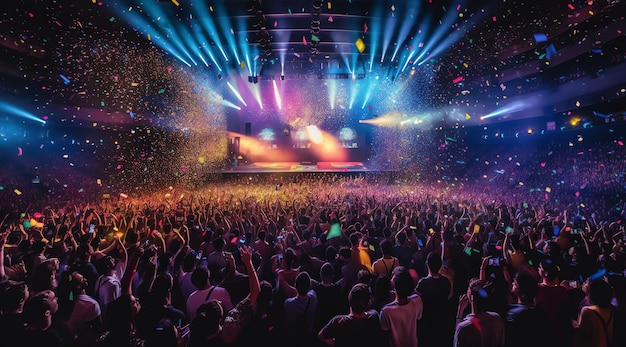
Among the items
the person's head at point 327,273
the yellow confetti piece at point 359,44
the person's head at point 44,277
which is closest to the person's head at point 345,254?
the person's head at point 327,273

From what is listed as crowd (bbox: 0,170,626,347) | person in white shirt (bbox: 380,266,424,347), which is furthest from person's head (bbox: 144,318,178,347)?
person in white shirt (bbox: 380,266,424,347)

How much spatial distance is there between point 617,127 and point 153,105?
22873 millimetres

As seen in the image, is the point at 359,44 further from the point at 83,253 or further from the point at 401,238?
the point at 83,253

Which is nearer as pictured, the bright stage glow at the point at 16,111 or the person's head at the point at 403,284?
the person's head at the point at 403,284

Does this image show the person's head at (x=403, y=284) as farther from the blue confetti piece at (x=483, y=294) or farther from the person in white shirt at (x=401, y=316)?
the blue confetti piece at (x=483, y=294)

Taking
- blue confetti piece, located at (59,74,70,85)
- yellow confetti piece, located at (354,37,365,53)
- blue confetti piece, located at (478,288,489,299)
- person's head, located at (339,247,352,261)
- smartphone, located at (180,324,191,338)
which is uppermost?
yellow confetti piece, located at (354,37,365,53)

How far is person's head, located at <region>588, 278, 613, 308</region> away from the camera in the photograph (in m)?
2.40

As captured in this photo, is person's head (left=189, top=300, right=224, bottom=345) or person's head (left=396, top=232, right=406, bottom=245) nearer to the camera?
person's head (left=189, top=300, right=224, bottom=345)

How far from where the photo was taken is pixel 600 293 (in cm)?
240

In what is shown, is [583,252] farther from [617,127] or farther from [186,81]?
[186,81]

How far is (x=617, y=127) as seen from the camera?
1202 centimetres

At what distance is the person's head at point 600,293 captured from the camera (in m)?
2.40

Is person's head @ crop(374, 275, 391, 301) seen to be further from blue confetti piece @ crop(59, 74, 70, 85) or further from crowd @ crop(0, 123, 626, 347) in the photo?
blue confetti piece @ crop(59, 74, 70, 85)

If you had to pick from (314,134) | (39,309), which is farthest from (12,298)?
(314,134)
